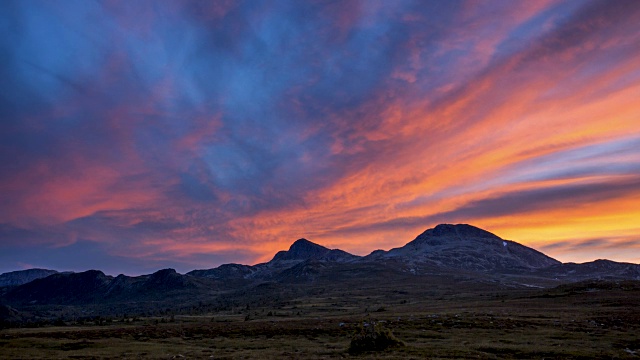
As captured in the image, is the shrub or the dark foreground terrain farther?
the shrub

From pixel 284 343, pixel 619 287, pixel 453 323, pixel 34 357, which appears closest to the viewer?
pixel 34 357

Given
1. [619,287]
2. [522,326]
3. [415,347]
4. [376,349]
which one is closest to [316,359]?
[376,349]

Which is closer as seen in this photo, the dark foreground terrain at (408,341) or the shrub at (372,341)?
the dark foreground terrain at (408,341)

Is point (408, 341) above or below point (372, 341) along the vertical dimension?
below

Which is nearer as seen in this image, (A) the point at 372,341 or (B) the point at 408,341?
(A) the point at 372,341

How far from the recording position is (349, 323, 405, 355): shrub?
31.1 metres

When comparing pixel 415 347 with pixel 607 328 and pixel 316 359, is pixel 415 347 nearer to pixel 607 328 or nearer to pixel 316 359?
pixel 316 359

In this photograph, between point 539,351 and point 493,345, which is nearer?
point 539,351

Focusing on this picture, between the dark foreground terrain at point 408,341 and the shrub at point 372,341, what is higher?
the shrub at point 372,341

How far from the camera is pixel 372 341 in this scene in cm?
3141

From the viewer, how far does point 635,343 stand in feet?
101

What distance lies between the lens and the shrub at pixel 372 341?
1224 inches

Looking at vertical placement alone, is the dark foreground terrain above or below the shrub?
below

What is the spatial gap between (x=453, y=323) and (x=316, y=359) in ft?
86.8
